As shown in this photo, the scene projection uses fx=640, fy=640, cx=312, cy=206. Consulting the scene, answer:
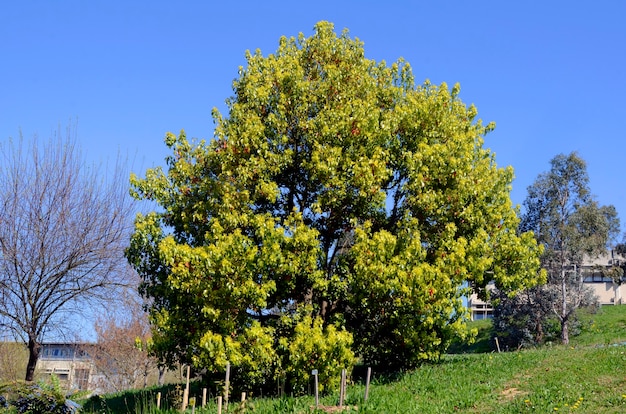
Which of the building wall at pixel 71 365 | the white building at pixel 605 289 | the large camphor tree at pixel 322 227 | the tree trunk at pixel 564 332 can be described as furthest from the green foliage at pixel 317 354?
the white building at pixel 605 289

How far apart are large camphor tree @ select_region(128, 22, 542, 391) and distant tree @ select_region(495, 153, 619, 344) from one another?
21.0 metres

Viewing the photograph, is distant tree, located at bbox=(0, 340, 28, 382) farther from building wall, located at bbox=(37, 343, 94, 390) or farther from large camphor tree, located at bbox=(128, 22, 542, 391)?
large camphor tree, located at bbox=(128, 22, 542, 391)

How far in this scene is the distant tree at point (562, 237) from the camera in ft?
131

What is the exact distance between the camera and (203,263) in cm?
1681

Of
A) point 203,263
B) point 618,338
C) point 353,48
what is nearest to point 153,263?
point 203,263

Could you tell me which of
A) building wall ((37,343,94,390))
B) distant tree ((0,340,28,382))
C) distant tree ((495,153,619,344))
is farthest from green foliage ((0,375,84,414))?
distant tree ((495,153,619,344))

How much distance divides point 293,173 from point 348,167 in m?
2.04

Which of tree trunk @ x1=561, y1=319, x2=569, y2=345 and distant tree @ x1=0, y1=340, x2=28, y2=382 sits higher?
tree trunk @ x1=561, y1=319, x2=569, y2=345

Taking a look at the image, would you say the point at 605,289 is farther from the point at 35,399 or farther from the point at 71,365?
the point at 35,399

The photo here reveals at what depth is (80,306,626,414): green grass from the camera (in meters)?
14.8

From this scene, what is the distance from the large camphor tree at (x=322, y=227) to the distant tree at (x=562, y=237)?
21.0 metres

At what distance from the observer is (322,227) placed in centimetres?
1992

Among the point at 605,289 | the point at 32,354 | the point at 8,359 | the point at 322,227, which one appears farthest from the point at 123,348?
the point at 605,289

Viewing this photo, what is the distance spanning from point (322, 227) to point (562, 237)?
87.3ft
